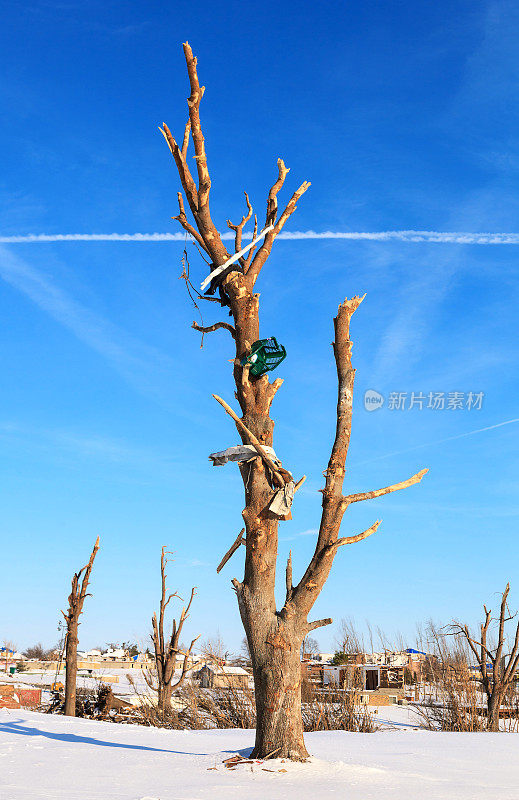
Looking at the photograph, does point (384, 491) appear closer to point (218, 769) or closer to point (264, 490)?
point (264, 490)

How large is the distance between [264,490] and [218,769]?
2.35 meters

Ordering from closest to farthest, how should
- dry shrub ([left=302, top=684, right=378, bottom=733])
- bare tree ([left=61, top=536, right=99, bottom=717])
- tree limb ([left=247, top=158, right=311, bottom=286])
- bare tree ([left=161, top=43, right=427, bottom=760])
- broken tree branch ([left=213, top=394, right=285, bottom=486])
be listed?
bare tree ([left=161, top=43, right=427, bottom=760])
broken tree branch ([left=213, top=394, right=285, bottom=486])
tree limb ([left=247, top=158, right=311, bottom=286])
dry shrub ([left=302, top=684, right=378, bottom=733])
bare tree ([left=61, top=536, right=99, bottom=717])

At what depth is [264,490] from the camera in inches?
263

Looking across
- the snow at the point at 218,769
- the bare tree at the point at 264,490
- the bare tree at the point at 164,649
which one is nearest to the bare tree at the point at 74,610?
the bare tree at the point at 164,649

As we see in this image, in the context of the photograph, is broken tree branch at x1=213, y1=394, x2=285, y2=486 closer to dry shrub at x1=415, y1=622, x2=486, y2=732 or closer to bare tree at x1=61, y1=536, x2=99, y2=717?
dry shrub at x1=415, y1=622, x2=486, y2=732

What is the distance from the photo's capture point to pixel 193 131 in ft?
25.6

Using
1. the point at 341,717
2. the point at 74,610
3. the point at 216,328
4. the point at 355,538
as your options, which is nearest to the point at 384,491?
the point at 355,538

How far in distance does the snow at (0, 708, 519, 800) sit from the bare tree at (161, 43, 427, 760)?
0.56 m

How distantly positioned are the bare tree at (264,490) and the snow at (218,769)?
1.85 ft

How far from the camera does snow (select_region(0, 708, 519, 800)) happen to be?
493cm

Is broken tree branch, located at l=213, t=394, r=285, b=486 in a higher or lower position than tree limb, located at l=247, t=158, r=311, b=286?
lower

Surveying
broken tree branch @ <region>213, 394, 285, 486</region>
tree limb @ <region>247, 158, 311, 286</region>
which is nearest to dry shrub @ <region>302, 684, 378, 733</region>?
broken tree branch @ <region>213, 394, 285, 486</region>

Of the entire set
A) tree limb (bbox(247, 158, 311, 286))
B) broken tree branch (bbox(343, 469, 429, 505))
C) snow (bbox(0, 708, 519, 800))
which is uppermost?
tree limb (bbox(247, 158, 311, 286))

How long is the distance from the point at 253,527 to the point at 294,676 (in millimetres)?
1326
